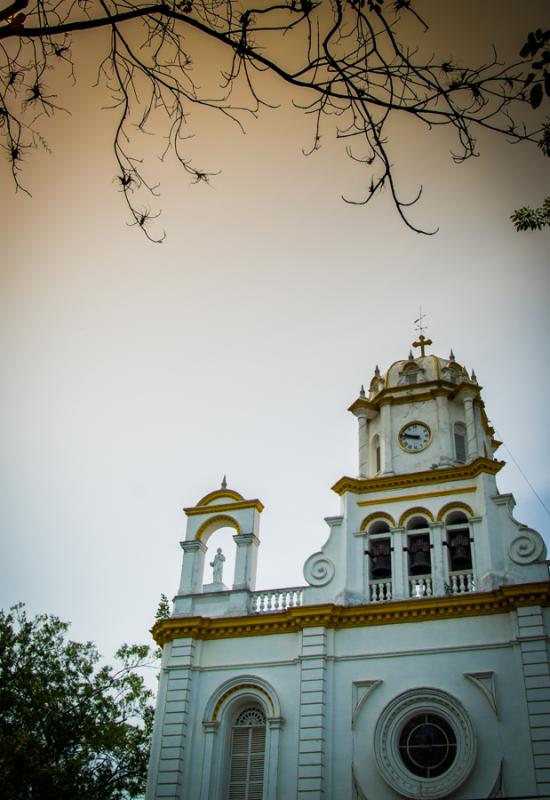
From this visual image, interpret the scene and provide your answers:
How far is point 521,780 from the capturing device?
1478 centimetres

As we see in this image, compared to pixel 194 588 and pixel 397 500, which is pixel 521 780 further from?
pixel 194 588

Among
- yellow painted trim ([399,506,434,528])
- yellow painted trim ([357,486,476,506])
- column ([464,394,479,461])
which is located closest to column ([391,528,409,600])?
yellow painted trim ([399,506,434,528])

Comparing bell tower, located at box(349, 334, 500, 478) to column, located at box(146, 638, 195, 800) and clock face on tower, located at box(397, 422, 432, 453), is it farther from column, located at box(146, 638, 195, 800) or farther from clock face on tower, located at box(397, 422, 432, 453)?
column, located at box(146, 638, 195, 800)

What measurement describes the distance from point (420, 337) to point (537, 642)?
957cm

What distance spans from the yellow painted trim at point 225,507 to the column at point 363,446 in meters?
2.64

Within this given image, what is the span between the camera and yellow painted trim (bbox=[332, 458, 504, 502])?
61.6 feet

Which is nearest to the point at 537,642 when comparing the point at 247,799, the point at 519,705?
the point at 519,705

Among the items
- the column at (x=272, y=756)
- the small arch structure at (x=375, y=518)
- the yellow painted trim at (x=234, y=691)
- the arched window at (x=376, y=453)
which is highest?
the arched window at (x=376, y=453)

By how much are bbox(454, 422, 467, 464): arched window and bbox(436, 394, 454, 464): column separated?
34 cm

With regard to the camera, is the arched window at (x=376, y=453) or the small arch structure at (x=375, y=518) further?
the arched window at (x=376, y=453)

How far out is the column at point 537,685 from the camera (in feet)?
48.2

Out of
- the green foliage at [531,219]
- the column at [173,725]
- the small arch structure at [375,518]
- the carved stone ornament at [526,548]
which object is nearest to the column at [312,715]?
the column at [173,725]

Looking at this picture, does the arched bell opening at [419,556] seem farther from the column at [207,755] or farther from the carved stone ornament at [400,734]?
the column at [207,755]

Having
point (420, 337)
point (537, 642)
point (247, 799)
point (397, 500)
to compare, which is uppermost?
point (420, 337)
